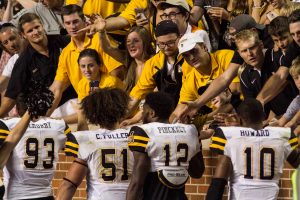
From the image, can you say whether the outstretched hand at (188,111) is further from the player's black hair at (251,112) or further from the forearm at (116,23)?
the forearm at (116,23)

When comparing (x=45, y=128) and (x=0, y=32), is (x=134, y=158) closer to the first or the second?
(x=45, y=128)

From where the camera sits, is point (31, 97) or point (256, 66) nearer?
point (31, 97)

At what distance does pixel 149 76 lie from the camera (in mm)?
11977

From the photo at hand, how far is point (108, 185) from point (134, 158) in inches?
12.6

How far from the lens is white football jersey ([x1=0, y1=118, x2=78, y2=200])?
33.9ft

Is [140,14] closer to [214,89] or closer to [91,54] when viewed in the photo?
[91,54]

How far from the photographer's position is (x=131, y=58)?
1265 centimetres

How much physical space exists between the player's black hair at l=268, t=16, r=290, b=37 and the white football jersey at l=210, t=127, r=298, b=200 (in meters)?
1.87

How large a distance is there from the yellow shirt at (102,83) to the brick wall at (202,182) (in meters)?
0.78

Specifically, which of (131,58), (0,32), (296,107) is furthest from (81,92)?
(296,107)

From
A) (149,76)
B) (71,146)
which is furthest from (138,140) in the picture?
(149,76)

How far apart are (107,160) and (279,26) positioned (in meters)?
2.76

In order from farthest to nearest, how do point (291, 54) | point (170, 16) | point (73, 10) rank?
point (73, 10) < point (170, 16) < point (291, 54)

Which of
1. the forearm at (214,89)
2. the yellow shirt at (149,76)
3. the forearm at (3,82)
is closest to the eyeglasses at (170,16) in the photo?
the yellow shirt at (149,76)
